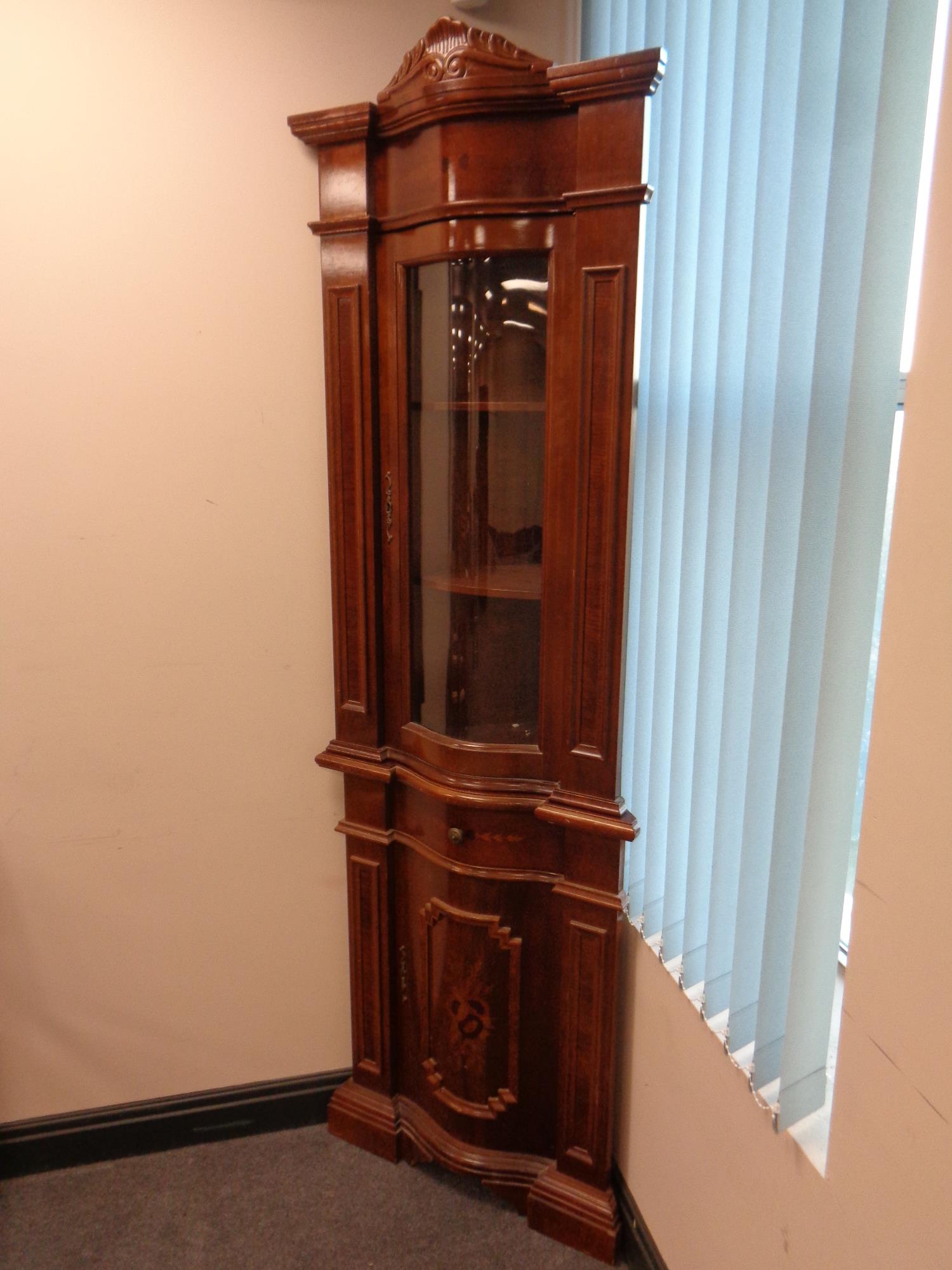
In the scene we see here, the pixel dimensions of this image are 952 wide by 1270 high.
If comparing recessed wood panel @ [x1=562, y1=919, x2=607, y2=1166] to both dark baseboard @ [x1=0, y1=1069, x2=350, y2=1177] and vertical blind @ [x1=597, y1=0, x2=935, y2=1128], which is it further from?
dark baseboard @ [x1=0, y1=1069, x2=350, y2=1177]

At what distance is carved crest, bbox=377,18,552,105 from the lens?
1320mm

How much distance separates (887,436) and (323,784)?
1.32 meters

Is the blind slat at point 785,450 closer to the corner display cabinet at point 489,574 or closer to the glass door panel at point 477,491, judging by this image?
the corner display cabinet at point 489,574

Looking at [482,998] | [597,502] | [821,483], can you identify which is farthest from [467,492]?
[482,998]

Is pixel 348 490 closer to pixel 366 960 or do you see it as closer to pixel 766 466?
pixel 766 466

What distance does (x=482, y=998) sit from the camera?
1.64 meters

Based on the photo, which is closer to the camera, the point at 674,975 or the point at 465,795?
Answer: the point at 674,975

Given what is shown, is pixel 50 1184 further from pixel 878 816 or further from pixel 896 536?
pixel 896 536

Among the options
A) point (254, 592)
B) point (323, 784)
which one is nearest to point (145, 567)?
point (254, 592)

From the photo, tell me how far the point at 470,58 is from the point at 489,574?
80 centimetres

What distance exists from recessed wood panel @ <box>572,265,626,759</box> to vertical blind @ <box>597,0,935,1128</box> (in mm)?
83

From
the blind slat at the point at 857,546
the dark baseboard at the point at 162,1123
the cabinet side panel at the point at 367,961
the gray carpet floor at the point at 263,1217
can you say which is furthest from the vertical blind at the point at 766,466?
the dark baseboard at the point at 162,1123

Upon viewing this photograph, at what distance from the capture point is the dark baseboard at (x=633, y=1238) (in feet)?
5.07

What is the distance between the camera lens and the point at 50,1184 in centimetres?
183
